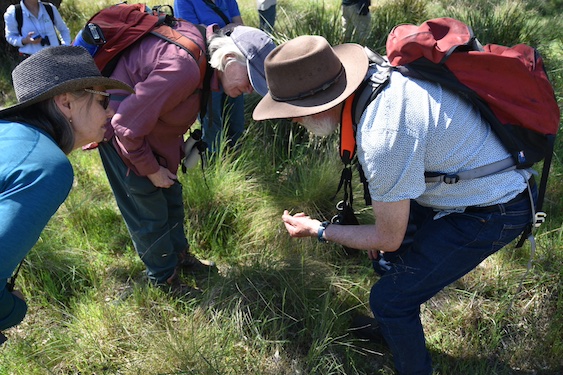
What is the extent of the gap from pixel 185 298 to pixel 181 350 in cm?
57

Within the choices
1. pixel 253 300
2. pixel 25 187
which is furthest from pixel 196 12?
pixel 25 187

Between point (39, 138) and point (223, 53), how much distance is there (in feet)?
3.39

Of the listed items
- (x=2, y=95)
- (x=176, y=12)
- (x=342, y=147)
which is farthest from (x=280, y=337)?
(x=2, y=95)

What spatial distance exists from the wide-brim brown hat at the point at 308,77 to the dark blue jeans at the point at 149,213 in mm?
916

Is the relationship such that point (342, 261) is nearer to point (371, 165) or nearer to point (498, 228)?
point (498, 228)

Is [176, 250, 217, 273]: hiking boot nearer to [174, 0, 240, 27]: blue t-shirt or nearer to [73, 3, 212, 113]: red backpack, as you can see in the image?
[73, 3, 212, 113]: red backpack

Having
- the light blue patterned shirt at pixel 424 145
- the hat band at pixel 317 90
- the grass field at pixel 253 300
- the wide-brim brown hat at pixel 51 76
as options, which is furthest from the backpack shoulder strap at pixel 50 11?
the light blue patterned shirt at pixel 424 145

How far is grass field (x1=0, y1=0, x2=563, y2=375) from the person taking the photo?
255cm

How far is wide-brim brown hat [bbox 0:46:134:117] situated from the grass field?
4.33ft

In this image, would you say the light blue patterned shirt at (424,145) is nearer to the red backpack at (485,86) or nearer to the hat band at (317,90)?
the red backpack at (485,86)

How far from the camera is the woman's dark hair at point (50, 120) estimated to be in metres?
1.65

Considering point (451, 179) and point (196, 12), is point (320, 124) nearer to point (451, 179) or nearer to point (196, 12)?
point (451, 179)

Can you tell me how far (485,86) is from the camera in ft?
6.28

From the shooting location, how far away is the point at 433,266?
7.00ft
